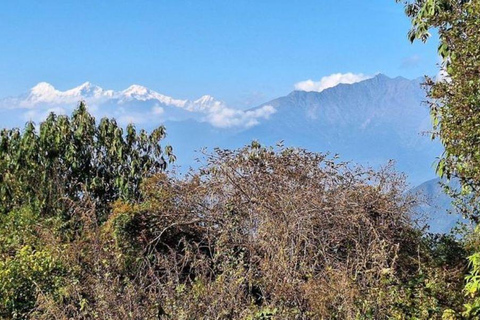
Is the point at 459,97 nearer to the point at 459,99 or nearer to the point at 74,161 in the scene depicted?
the point at 459,99

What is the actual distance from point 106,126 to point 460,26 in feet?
31.3

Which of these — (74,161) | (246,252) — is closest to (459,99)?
(246,252)

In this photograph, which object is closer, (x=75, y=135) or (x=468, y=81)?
(x=468, y=81)

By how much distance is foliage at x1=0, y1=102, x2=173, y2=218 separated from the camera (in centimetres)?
1301

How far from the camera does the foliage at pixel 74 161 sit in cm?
1301

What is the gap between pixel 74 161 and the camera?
1341 centimetres

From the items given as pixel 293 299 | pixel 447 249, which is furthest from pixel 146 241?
pixel 447 249

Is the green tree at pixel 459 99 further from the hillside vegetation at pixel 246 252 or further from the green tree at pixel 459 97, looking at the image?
the hillside vegetation at pixel 246 252

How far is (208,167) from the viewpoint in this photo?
27.8 ft

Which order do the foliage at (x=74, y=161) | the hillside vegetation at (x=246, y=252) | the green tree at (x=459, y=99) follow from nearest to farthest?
the hillside vegetation at (x=246, y=252), the green tree at (x=459, y=99), the foliage at (x=74, y=161)

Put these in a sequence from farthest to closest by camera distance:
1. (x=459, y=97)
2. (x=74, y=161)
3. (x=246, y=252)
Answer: (x=74, y=161), (x=246, y=252), (x=459, y=97)

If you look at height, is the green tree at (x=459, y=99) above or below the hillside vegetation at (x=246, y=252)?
above

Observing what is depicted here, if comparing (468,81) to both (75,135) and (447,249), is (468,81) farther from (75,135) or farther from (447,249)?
(75,135)

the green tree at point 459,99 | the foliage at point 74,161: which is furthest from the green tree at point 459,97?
the foliage at point 74,161
